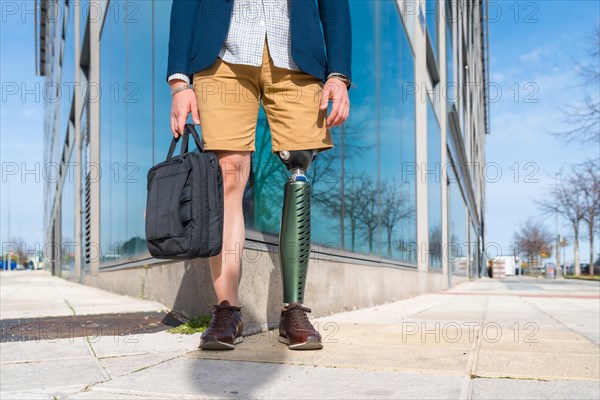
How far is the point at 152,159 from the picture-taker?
488 cm

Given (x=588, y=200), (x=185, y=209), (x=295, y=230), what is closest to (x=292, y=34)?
(x=295, y=230)

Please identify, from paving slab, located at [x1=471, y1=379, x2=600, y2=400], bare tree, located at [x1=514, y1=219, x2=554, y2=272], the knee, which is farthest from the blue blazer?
bare tree, located at [x1=514, y1=219, x2=554, y2=272]

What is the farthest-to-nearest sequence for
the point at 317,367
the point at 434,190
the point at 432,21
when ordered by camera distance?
Answer: 1. the point at 432,21
2. the point at 434,190
3. the point at 317,367

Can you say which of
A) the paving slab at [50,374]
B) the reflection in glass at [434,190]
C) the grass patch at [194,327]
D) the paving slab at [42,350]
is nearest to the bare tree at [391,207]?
the reflection in glass at [434,190]

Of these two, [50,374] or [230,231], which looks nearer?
[50,374]

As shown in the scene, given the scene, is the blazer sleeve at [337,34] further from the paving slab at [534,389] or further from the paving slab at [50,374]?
the paving slab at [50,374]

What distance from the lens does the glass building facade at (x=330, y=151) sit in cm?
452

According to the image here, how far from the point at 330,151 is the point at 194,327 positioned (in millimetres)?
2092

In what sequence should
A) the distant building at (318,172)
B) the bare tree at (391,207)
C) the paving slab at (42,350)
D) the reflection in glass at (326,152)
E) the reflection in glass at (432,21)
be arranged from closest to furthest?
the paving slab at (42,350) < the distant building at (318,172) < the reflection in glass at (326,152) < the bare tree at (391,207) < the reflection in glass at (432,21)

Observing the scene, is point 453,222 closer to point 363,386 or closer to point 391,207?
point 391,207

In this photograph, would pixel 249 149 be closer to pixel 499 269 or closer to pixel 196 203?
pixel 196 203

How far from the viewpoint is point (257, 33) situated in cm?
251

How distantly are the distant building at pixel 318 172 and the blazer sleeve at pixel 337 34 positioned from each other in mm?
988

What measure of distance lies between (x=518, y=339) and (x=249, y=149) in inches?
65.6
